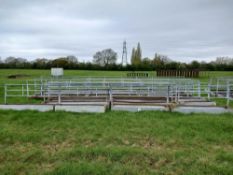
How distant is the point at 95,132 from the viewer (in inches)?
182

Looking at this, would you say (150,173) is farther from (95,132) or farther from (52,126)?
(52,126)

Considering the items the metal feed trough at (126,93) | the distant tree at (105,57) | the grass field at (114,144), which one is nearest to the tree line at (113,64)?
the distant tree at (105,57)

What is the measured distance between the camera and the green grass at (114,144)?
3090mm

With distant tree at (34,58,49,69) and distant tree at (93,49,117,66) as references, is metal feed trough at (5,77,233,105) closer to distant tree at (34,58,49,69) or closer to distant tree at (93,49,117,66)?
distant tree at (34,58,49,69)

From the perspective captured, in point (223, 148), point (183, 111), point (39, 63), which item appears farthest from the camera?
point (39, 63)

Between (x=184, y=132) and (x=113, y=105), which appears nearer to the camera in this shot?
(x=184, y=132)

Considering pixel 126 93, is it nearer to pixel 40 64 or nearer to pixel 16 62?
pixel 40 64

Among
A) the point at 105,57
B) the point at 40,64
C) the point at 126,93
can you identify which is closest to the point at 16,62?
the point at 40,64

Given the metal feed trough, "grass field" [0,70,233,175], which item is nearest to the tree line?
the metal feed trough

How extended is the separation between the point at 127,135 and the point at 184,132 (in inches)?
47.6

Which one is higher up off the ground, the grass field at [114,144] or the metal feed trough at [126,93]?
the metal feed trough at [126,93]

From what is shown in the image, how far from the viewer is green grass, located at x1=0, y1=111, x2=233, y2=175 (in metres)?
3.09

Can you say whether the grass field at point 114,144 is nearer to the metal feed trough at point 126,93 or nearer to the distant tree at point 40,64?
the metal feed trough at point 126,93

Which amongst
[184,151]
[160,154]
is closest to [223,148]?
[184,151]
